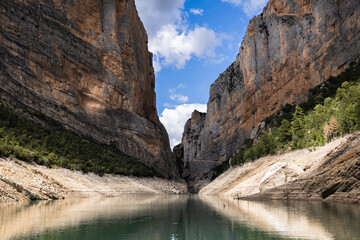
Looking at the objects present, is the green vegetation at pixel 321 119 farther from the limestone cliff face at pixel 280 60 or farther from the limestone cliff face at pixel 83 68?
the limestone cliff face at pixel 83 68

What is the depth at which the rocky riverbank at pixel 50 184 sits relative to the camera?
27.1 metres

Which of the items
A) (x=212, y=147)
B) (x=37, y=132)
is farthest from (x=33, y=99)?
(x=212, y=147)

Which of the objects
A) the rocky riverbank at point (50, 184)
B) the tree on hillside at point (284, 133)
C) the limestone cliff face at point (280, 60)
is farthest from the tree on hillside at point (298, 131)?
the rocky riverbank at point (50, 184)

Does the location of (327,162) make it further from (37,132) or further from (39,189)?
(37,132)

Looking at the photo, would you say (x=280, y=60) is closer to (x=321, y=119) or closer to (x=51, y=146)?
(x=321, y=119)

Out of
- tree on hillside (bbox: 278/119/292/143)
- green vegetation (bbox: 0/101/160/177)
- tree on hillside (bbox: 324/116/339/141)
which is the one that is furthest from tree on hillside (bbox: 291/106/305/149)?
green vegetation (bbox: 0/101/160/177)

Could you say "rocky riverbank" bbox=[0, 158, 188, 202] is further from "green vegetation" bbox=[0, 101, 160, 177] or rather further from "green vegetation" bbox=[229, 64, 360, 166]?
"green vegetation" bbox=[229, 64, 360, 166]

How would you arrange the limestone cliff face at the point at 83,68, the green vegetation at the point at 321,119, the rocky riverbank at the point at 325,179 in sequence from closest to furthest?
the rocky riverbank at the point at 325,179 → the green vegetation at the point at 321,119 → the limestone cliff face at the point at 83,68

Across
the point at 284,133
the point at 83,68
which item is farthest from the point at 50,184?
the point at 83,68

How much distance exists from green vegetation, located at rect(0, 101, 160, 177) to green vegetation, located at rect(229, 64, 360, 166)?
28117 mm

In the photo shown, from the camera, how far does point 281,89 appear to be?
258 ft

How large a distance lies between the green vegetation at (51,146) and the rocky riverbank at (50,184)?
5.62ft

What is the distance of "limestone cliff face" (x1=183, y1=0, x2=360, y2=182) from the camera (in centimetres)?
6031

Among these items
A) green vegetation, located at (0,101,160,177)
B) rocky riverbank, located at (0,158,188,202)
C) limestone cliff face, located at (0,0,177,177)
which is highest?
limestone cliff face, located at (0,0,177,177)
